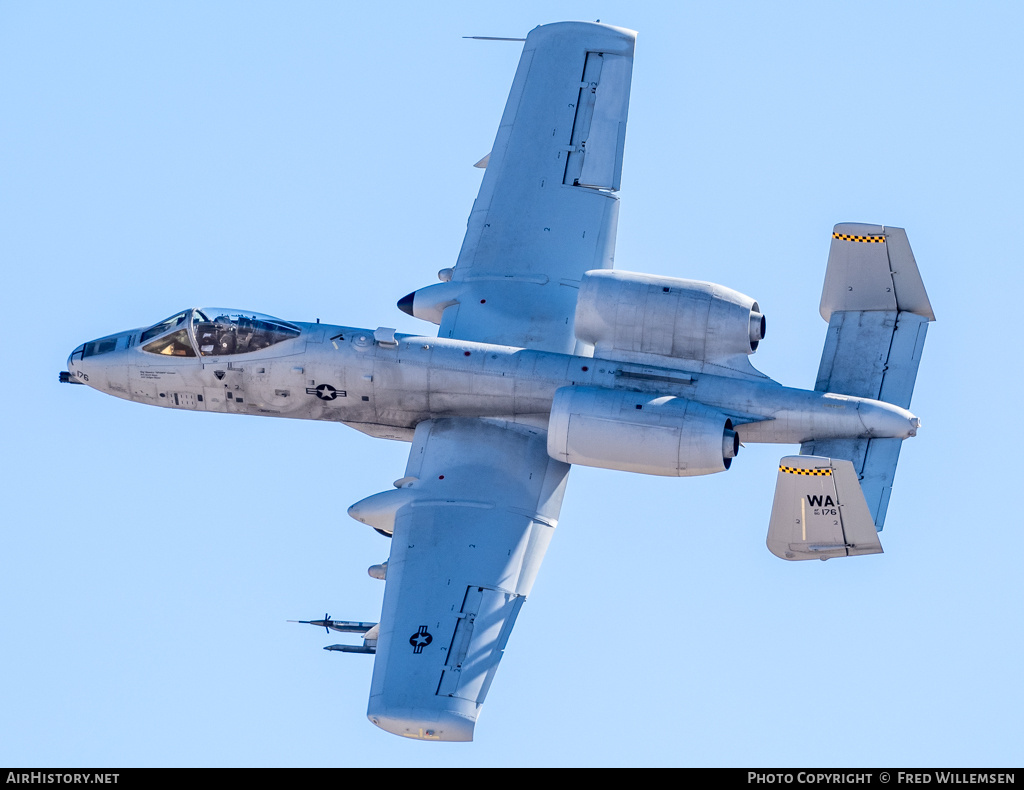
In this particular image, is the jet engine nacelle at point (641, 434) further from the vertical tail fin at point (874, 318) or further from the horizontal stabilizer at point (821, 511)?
the vertical tail fin at point (874, 318)

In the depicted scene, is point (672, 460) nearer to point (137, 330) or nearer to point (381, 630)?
point (381, 630)

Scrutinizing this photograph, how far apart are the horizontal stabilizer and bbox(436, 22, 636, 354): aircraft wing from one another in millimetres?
5552

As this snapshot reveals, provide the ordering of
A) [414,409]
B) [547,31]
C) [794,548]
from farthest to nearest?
1. [547,31]
2. [414,409]
3. [794,548]

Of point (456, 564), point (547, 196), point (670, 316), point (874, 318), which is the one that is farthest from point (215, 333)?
point (874, 318)

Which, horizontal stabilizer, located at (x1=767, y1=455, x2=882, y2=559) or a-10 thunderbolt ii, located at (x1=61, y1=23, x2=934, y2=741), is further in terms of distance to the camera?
a-10 thunderbolt ii, located at (x1=61, y1=23, x2=934, y2=741)

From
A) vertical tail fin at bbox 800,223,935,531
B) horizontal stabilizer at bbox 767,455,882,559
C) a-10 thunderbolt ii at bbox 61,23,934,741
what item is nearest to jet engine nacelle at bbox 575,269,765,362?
a-10 thunderbolt ii at bbox 61,23,934,741

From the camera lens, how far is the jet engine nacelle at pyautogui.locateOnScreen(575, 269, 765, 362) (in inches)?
1421

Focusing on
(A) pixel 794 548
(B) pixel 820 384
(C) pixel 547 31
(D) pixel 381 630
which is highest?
(C) pixel 547 31

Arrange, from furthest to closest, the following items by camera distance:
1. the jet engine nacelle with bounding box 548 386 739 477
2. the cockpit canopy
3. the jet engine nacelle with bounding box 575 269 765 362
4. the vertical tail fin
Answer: the cockpit canopy, the jet engine nacelle with bounding box 575 269 765 362, the vertical tail fin, the jet engine nacelle with bounding box 548 386 739 477

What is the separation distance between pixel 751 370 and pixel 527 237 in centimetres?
521

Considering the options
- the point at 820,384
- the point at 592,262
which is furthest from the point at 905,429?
the point at 592,262

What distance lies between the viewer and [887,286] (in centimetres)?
3603

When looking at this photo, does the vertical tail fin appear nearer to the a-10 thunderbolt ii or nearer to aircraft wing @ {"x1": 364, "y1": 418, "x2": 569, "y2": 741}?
the a-10 thunderbolt ii

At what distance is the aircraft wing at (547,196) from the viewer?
38156 millimetres
